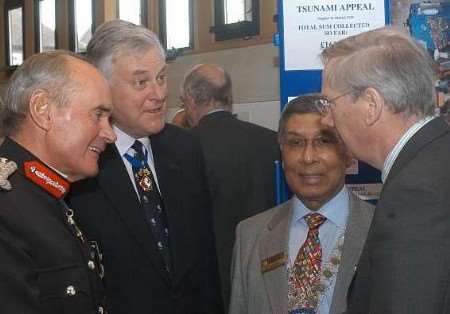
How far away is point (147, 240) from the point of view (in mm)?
2002

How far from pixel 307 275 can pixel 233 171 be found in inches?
55.7

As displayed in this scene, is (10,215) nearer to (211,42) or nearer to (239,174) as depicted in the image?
(239,174)

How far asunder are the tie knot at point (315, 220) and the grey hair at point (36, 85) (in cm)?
88

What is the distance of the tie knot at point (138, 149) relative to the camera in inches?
84.0

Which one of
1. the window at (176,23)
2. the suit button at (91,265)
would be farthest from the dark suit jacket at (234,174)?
the window at (176,23)

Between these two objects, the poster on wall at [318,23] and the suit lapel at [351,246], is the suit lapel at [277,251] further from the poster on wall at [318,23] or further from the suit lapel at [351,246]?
the poster on wall at [318,23]

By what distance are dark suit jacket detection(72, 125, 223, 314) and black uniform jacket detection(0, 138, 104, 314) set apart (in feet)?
1.20

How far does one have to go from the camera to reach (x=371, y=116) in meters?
1.50

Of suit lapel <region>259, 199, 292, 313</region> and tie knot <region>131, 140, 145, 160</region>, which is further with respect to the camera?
tie knot <region>131, 140, 145, 160</region>

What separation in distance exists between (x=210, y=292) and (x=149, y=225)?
1.11ft

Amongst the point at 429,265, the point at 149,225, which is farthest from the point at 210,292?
the point at 429,265

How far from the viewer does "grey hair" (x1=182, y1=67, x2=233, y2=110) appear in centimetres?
369

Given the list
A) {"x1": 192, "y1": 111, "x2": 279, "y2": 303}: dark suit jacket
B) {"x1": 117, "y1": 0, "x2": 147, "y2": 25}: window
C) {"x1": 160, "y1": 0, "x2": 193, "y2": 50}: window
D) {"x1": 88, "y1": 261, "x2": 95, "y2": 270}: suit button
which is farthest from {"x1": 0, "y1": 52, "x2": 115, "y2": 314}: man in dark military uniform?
{"x1": 117, "y1": 0, "x2": 147, "y2": 25}: window

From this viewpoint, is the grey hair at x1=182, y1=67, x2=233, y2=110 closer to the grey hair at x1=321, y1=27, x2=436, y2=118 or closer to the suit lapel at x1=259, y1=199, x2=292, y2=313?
the suit lapel at x1=259, y1=199, x2=292, y2=313
